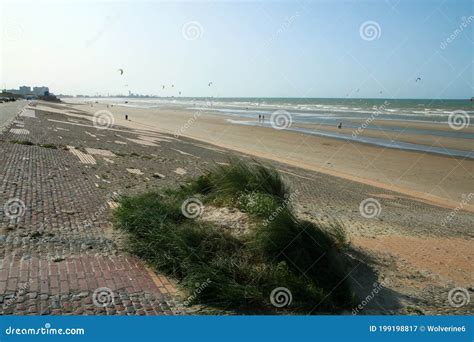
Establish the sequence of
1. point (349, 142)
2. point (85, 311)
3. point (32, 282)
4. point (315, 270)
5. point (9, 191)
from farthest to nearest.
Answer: point (349, 142) → point (9, 191) → point (315, 270) → point (32, 282) → point (85, 311)

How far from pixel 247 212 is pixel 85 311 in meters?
3.14

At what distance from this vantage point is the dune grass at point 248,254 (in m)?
5.39

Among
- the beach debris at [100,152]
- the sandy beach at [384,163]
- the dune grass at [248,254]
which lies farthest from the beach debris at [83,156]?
the sandy beach at [384,163]

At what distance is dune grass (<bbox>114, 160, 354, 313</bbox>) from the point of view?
5.39 meters

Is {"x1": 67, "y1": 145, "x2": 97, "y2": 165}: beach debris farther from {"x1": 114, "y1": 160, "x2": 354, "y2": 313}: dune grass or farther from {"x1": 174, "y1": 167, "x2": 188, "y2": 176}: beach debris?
{"x1": 114, "y1": 160, "x2": 354, "y2": 313}: dune grass

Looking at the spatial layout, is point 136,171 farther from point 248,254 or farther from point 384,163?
point 384,163

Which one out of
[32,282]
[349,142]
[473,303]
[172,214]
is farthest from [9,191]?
[349,142]

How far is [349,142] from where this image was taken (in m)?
33.3

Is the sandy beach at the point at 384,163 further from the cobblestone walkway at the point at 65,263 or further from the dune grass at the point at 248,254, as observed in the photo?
the cobblestone walkway at the point at 65,263

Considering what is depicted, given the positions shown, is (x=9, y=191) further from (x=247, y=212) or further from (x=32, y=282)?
(x=247, y=212)

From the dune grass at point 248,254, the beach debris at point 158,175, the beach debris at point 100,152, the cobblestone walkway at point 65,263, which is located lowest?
the beach debris at point 100,152

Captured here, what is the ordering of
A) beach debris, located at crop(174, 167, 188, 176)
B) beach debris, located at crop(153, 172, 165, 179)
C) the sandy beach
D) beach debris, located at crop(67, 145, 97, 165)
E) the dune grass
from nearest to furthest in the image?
the dune grass, beach debris, located at crop(153, 172, 165, 179), beach debris, located at crop(174, 167, 188, 176), beach debris, located at crop(67, 145, 97, 165), the sandy beach

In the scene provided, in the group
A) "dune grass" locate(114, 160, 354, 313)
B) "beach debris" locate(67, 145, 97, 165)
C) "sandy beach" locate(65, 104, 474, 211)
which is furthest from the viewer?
"sandy beach" locate(65, 104, 474, 211)

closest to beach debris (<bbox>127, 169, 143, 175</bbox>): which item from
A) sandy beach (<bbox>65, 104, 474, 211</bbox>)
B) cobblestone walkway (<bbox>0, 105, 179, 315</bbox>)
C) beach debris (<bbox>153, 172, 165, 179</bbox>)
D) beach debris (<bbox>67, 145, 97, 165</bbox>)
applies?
beach debris (<bbox>153, 172, 165, 179</bbox>)
